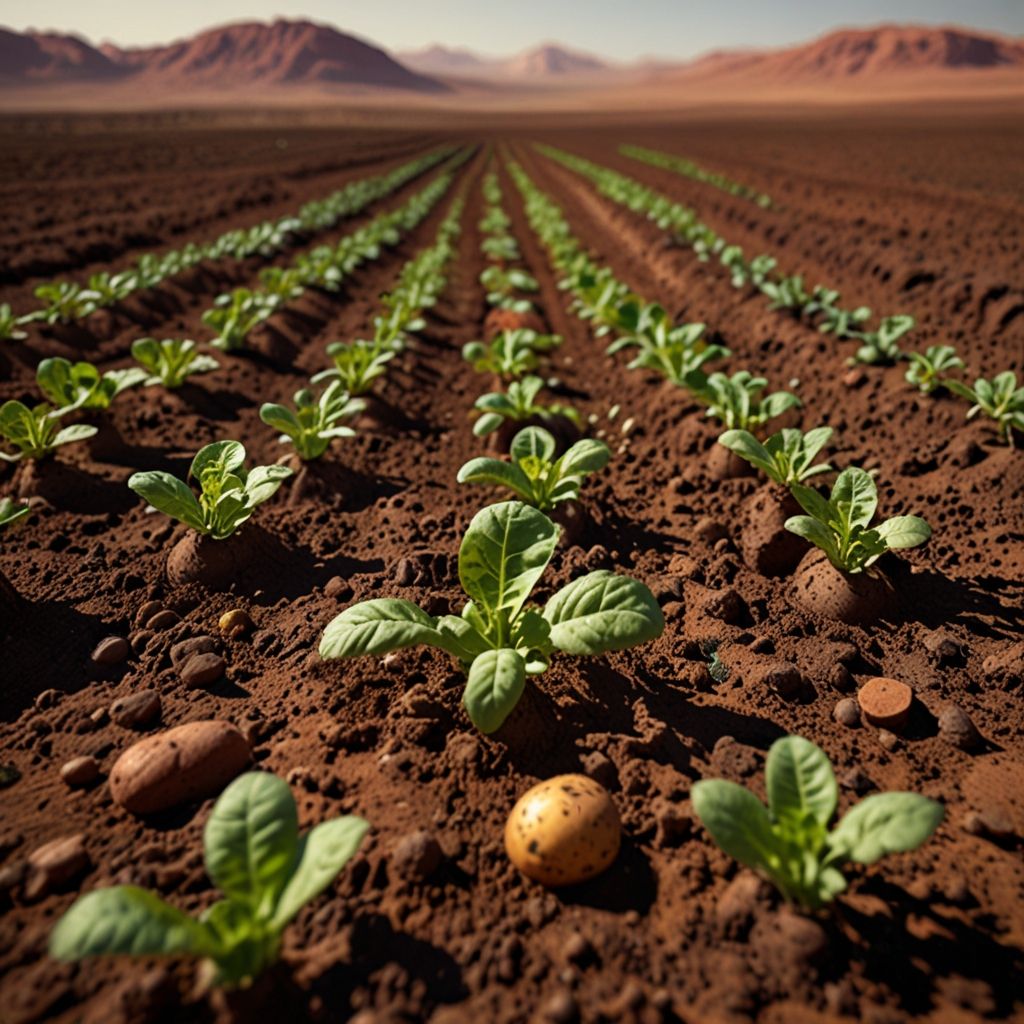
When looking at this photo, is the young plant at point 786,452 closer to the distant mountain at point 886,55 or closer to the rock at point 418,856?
the rock at point 418,856

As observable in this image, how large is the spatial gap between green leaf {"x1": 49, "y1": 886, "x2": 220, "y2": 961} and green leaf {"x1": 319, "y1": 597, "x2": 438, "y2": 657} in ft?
2.58

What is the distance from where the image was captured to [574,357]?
664 centimetres

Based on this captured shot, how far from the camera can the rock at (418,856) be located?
1806 mm

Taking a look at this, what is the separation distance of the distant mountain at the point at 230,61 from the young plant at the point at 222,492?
146m

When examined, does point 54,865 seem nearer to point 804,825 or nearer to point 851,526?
point 804,825

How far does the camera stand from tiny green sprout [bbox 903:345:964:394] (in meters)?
4.56

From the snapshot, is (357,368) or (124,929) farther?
(357,368)

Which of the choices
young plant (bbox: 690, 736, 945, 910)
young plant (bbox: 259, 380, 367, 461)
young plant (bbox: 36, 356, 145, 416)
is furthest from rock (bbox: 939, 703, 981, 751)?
young plant (bbox: 36, 356, 145, 416)

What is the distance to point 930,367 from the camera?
4617 mm

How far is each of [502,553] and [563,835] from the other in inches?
38.2

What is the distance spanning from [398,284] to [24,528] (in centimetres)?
576

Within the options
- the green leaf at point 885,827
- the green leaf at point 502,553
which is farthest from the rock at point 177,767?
the green leaf at point 885,827

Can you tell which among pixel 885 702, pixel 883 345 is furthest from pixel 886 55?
pixel 885 702

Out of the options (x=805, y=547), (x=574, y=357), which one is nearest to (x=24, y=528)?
(x=805, y=547)
